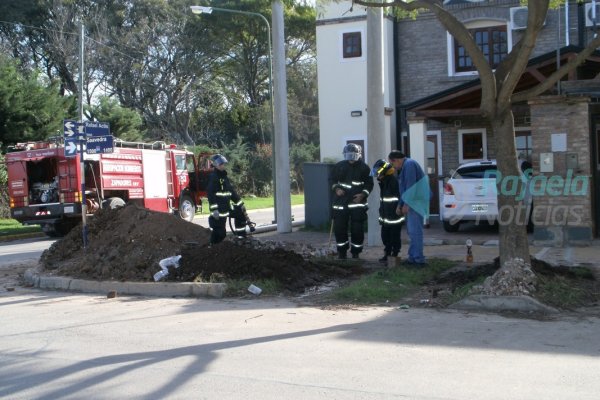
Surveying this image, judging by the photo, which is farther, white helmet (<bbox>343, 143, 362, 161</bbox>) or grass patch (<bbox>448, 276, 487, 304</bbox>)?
white helmet (<bbox>343, 143, 362, 161</bbox>)

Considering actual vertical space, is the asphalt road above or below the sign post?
below

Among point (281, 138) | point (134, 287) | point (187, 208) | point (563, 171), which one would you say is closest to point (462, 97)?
point (281, 138)

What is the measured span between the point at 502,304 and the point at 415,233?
262 centimetres

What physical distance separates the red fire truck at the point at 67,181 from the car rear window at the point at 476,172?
9672 mm

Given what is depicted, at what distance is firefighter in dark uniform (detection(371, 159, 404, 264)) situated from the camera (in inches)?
426

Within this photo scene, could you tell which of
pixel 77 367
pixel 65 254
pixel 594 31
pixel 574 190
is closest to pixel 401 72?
pixel 594 31

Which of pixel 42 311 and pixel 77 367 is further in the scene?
pixel 42 311

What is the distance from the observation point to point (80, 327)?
7707mm

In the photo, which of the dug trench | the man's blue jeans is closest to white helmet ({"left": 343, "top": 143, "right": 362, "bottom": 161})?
the man's blue jeans

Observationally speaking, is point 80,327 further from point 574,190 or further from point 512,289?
point 574,190

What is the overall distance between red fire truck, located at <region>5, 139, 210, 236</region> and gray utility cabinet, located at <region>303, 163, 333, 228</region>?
5.73 meters

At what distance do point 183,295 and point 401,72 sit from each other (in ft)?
45.2

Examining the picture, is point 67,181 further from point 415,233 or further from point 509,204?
point 509,204

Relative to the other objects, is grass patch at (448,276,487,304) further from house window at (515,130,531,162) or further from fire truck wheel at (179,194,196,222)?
fire truck wheel at (179,194,196,222)
